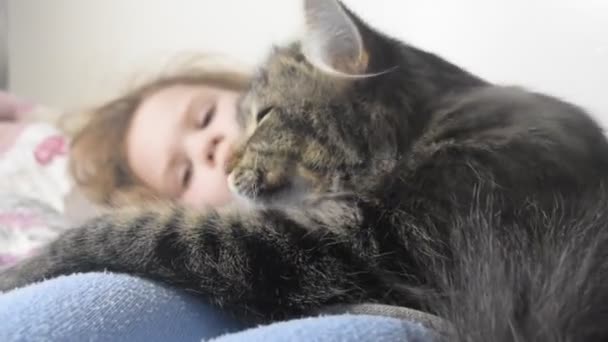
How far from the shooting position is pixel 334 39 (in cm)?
83

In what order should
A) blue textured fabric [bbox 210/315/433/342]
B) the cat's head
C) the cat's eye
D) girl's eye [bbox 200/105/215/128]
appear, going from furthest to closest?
girl's eye [bbox 200/105/215/128]
the cat's eye
the cat's head
blue textured fabric [bbox 210/315/433/342]

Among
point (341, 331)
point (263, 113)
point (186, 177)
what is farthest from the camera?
point (186, 177)

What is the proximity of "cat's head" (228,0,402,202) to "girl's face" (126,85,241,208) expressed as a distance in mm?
253

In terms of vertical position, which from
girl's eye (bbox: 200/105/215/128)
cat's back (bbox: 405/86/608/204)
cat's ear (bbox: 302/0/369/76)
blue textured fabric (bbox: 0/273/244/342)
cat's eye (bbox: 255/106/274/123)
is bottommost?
girl's eye (bbox: 200/105/215/128)

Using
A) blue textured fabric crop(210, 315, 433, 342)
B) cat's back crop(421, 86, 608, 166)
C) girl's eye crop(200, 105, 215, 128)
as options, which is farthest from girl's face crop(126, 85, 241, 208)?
blue textured fabric crop(210, 315, 433, 342)

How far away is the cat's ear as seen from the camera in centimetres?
79

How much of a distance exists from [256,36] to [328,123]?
1051 millimetres

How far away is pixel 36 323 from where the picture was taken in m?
0.51

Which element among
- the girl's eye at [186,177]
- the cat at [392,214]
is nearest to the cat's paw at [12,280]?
the cat at [392,214]

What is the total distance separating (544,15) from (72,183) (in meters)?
1.08

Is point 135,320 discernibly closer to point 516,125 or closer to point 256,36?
point 516,125

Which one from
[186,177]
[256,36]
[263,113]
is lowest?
[186,177]

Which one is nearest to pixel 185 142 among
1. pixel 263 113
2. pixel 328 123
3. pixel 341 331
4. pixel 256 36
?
pixel 263 113

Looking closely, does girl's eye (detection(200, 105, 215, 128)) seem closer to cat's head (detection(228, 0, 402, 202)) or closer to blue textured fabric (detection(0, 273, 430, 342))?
cat's head (detection(228, 0, 402, 202))
